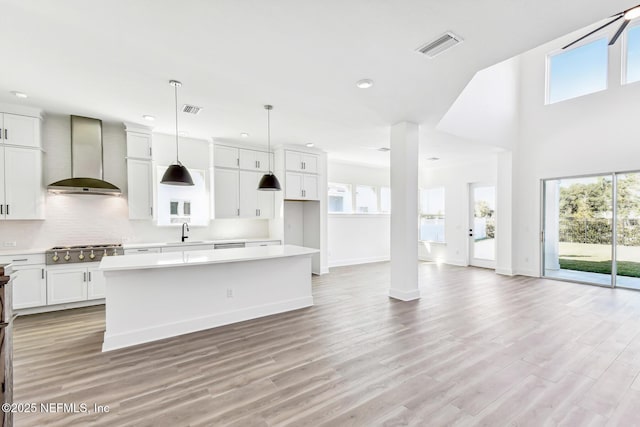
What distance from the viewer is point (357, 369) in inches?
100

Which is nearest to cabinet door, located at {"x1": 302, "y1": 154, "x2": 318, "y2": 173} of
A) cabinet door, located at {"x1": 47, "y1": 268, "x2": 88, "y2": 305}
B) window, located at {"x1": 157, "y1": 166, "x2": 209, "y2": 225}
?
window, located at {"x1": 157, "y1": 166, "x2": 209, "y2": 225}

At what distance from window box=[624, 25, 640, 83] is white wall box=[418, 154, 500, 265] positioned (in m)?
2.62

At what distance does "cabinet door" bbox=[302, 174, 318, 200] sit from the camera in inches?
252

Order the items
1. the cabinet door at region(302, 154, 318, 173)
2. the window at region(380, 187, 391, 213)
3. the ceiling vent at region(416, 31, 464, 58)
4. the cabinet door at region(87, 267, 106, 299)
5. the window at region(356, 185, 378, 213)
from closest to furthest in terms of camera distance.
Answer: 1. the ceiling vent at region(416, 31, 464, 58)
2. the cabinet door at region(87, 267, 106, 299)
3. the cabinet door at region(302, 154, 318, 173)
4. the window at region(356, 185, 378, 213)
5. the window at region(380, 187, 391, 213)

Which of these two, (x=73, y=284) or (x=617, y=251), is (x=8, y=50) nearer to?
(x=73, y=284)

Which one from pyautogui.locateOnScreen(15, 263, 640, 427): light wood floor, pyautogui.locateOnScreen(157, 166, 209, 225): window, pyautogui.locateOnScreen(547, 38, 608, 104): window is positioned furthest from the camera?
pyautogui.locateOnScreen(547, 38, 608, 104): window

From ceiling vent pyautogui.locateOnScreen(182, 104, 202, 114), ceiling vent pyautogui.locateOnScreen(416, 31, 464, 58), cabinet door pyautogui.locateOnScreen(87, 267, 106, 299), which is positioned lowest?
cabinet door pyautogui.locateOnScreen(87, 267, 106, 299)

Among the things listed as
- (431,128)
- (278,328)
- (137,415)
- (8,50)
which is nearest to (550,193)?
(431,128)

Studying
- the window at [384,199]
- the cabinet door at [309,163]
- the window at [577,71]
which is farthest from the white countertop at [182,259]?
the window at [577,71]

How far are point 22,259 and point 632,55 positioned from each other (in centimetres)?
1058

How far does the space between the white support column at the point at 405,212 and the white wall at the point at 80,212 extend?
13.3ft

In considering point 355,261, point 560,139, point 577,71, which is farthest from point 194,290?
point 577,71

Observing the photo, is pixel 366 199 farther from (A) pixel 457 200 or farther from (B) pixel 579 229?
(B) pixel 579 229

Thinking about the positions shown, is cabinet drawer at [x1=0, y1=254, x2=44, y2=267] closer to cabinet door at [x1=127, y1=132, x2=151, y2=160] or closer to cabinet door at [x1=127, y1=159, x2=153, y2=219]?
cabinet door at [x1=127, y1=159, x2=153, y2=219]
